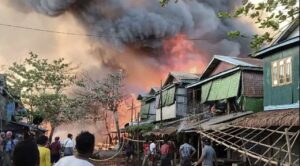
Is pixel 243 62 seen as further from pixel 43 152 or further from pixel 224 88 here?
pixel 43 152

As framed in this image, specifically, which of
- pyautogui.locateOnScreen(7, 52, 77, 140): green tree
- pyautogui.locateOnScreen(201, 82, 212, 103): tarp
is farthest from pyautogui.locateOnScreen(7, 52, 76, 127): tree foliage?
pyautogui.locateOnScreen(201, 82, 212, 103): tarp

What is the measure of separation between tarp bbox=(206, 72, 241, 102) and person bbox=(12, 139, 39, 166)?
19.3 m

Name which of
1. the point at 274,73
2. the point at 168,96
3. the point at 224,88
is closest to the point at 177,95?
the point at 168,96

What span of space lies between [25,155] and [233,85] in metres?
20.0

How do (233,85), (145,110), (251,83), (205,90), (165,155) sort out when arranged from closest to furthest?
(165,155), (251,83), (233,85), (205,90), (145,110)

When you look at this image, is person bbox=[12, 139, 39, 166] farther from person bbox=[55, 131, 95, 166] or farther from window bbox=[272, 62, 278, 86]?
window bbox=[272, 62, 278, 86]

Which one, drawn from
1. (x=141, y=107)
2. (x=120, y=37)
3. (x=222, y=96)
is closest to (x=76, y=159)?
(x=222, y=96)

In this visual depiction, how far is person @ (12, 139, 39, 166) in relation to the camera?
16.0ft

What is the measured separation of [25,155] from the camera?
4879mm

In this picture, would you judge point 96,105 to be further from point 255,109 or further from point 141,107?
point 255,109

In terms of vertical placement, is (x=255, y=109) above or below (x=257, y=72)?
below

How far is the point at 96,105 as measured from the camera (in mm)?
53469

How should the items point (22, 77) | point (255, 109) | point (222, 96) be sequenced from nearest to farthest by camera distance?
point (255, 109) < point (222, 96) < point (22, 77)

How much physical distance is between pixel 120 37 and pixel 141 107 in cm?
1098
